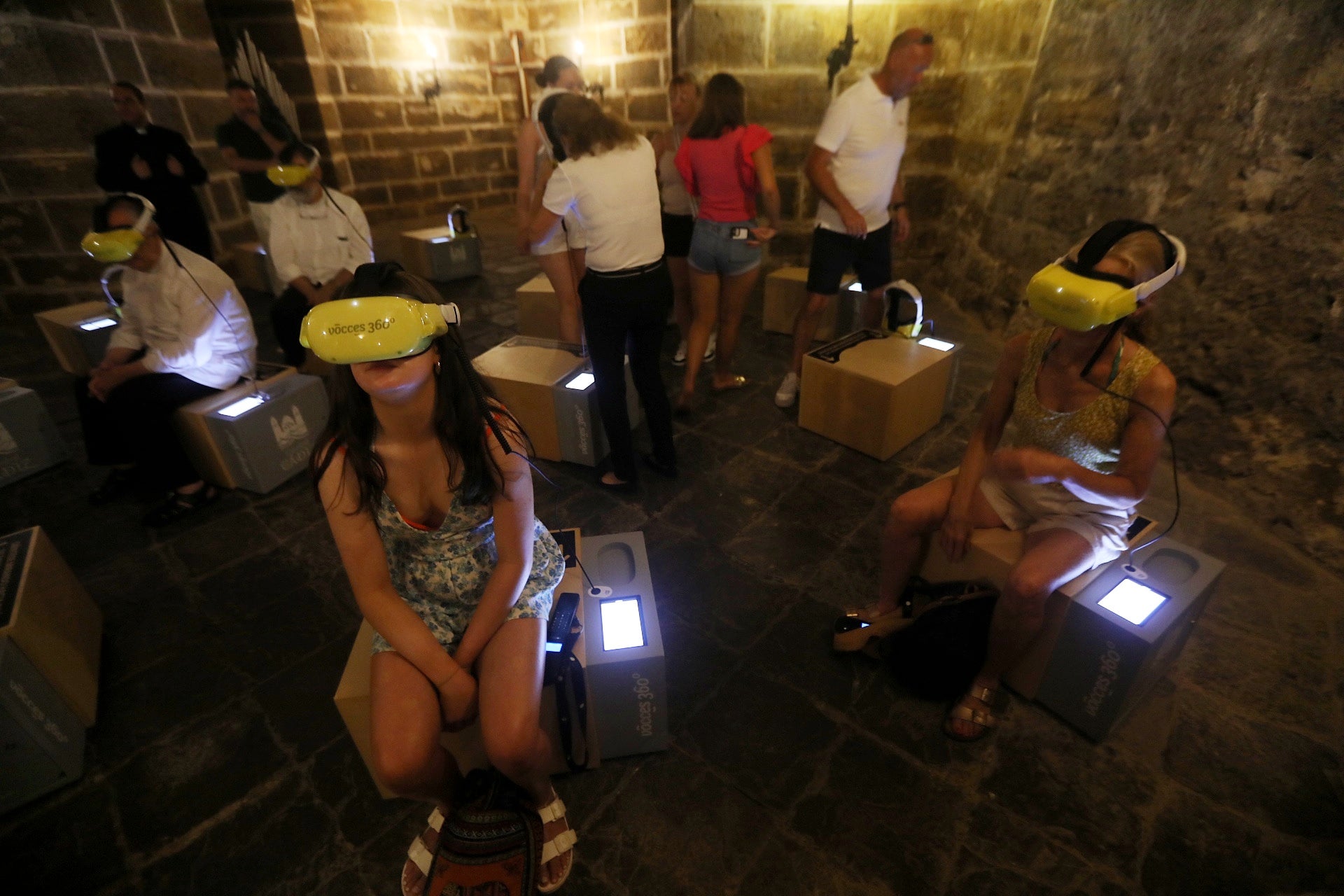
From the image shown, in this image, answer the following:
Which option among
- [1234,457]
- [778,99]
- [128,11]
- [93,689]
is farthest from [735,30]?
[93,689]

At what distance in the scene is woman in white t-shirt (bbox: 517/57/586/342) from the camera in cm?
338

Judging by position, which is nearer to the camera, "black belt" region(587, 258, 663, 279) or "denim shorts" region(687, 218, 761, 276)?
"black belt" region(587, 258, 663, 279)

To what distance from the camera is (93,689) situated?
7.28 feet

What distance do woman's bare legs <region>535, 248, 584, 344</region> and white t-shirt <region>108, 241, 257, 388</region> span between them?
150cm

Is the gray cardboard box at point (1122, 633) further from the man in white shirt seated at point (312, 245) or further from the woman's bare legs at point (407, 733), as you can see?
the man in white shirt seated at point (312, 245)

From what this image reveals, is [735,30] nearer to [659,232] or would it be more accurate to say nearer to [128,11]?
[659,232]

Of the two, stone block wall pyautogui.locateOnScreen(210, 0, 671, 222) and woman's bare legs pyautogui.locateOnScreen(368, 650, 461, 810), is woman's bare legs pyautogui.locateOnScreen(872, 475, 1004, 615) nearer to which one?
woman's bare legs pyautogui.locateOnScreen(368, 650, 461, 810)

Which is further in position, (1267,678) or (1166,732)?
(1267,678)

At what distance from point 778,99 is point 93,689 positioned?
18.3ft

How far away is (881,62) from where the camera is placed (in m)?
5.09

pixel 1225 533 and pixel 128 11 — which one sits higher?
pixel 128 11

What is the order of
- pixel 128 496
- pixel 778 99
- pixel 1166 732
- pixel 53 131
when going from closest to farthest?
pixel 1166 732 < pixel 128 496 < pixel 53 131 < pixel 778 99

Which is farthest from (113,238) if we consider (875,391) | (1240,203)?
(1240,203)

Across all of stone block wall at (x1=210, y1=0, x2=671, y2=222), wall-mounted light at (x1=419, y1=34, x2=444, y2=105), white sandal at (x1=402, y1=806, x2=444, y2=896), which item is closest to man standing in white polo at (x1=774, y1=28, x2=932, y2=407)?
white sandal at (x1=402, y1=806, x2=444, y2=896)
